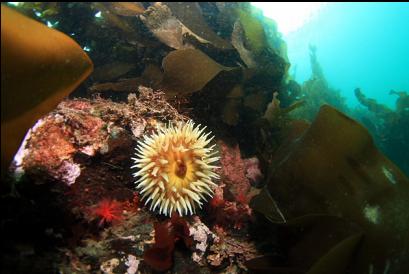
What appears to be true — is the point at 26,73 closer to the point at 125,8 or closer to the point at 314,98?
the point at 125,8

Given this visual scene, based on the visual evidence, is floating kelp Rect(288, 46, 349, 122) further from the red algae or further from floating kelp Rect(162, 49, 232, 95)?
the red algae

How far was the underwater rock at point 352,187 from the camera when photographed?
7.33 ft

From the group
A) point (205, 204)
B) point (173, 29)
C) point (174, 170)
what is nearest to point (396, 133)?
point (173, 29)

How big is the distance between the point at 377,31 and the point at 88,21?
365 feet

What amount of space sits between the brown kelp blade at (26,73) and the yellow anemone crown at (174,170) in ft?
2.44

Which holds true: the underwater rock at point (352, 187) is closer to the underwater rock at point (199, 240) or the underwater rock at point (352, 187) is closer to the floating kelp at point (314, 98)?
the underwater rock at point (199, 240)

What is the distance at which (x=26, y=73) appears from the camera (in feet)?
5.23

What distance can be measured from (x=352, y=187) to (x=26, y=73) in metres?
2.47

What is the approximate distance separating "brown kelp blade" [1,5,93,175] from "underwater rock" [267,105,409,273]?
199cm

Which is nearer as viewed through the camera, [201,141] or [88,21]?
[201,141]

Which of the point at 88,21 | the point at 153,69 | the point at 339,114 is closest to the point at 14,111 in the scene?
the point at 153,69

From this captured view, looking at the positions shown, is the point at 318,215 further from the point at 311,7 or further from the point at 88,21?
the point at 311,7

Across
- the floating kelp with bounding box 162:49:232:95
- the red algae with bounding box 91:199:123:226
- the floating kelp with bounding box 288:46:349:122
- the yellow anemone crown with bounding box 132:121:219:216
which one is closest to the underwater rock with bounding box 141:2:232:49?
the floating kelp with bounding box 162:49:232:95

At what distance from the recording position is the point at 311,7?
77375mm
